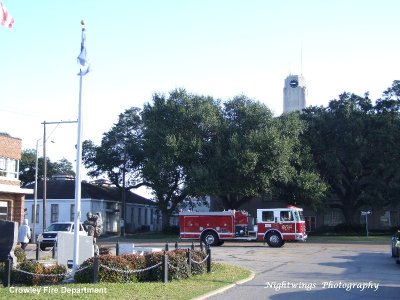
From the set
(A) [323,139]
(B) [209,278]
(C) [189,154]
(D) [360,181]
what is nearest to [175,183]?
(C) [189,154]

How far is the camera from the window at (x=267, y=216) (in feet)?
120

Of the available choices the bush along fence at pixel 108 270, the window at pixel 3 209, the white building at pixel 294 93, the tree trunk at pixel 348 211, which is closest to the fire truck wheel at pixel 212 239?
the window at pixel 3 209

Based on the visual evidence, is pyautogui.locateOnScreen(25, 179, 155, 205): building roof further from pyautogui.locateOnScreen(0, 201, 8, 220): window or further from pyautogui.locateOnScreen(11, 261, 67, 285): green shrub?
pyautogui.locateOnScreen(11, 261, 67, 285): green shrub

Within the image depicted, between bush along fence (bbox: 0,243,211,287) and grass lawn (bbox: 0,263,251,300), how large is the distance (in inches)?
19.2

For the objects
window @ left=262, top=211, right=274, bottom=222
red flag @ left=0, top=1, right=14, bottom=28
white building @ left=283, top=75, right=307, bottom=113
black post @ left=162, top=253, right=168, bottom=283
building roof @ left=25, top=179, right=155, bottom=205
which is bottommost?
black post @ left=162, top=253, right=168, bottom=283

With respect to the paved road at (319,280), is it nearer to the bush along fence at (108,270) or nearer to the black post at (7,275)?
the bush along fence at (108,270)

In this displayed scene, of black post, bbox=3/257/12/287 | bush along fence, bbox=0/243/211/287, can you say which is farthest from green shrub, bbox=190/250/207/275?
black post, bbox=3/257/12/287

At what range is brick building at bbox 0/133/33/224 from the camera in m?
40.7

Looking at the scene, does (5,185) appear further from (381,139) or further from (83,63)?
(381,139)

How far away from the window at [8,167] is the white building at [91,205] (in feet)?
47.4

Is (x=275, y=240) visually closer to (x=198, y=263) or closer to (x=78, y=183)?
(x=198, y=263)

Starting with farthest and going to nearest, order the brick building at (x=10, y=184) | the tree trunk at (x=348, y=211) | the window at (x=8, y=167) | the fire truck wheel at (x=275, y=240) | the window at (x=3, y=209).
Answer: the tree trunk at (x=348, y=211) → the window at (x=8, y=167) → the brick building at (x=10, y=184) → the window at (x=3, y=209) → the fire truck wheel at (x=275, y=240)

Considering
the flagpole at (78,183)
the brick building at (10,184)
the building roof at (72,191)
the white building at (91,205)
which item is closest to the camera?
the flagpole at (78,183)

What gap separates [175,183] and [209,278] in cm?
4177
